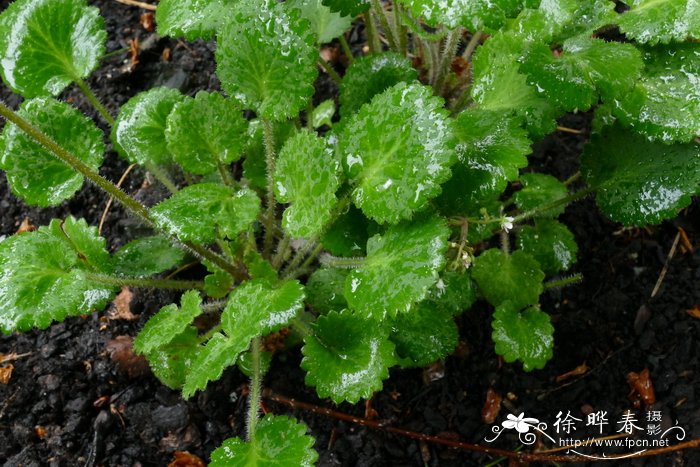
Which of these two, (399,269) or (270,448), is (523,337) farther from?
(270,448)

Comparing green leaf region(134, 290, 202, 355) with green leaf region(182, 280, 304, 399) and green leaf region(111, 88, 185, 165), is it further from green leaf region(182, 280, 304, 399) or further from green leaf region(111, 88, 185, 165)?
green leaf region(111, 88, 185, 165)

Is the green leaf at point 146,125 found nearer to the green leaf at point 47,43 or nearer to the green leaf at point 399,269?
the green leaf at point 47,43

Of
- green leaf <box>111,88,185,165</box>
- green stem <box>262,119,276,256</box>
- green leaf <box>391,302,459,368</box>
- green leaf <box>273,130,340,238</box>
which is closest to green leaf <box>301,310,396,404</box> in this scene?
green leaf <box>391,302,459,368</box>

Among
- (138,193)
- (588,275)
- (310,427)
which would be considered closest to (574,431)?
(588,275)

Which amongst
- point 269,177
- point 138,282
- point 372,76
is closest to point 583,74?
point 372,76

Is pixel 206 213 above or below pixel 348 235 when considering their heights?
above
